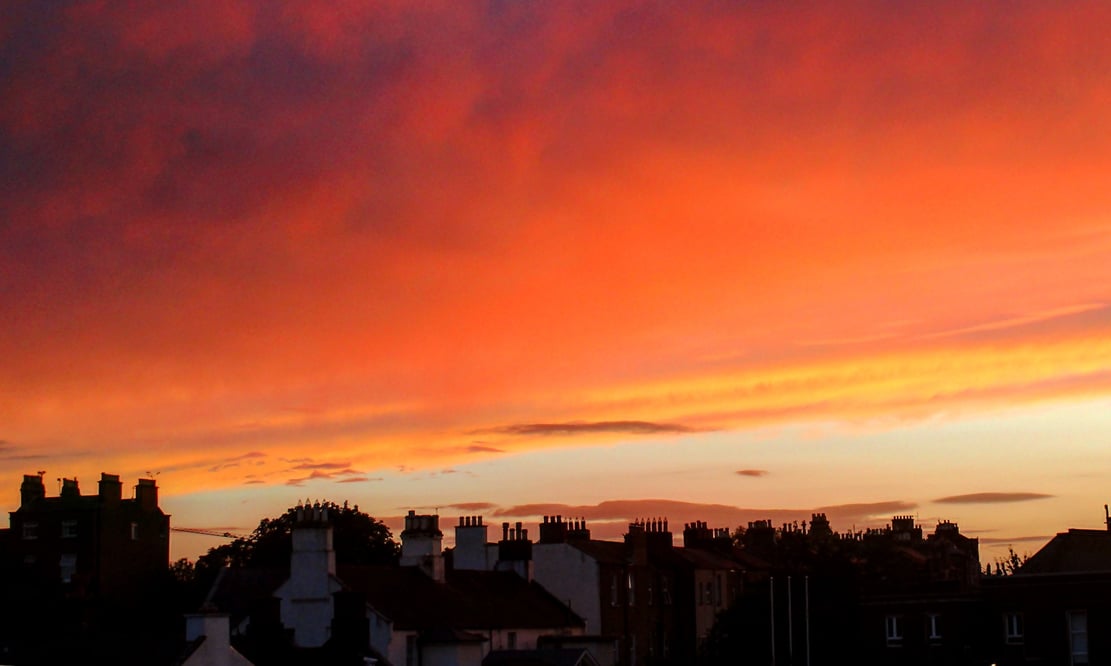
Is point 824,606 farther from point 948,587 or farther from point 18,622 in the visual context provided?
point 18,622

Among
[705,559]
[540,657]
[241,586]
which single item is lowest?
[540,657]

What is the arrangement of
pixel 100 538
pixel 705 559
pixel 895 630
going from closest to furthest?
1. pixel 895 630
2. pixel 705 559
3. pixel 100 538

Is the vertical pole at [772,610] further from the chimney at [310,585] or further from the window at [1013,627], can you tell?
the chimney at [310,585]

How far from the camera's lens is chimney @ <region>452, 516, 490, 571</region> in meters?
90.5

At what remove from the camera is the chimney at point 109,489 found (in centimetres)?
10850

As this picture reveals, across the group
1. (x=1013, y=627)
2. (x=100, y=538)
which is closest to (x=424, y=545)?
(x=1013, y=627)

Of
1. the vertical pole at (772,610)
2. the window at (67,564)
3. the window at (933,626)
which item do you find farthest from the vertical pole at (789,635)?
the window at (67,564)

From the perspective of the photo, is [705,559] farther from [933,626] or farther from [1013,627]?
[1013,627]

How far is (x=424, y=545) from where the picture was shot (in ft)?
263

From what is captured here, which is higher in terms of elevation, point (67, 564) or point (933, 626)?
point (67, 564)

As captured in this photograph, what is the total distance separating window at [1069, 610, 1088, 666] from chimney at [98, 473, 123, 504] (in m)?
68.3

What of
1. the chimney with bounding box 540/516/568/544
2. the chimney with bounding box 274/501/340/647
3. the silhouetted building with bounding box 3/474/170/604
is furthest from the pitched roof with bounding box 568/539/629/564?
the silhouetted building with bounding box 3/474/170/604

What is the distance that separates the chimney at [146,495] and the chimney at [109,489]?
166cm

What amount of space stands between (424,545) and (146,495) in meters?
39.9
